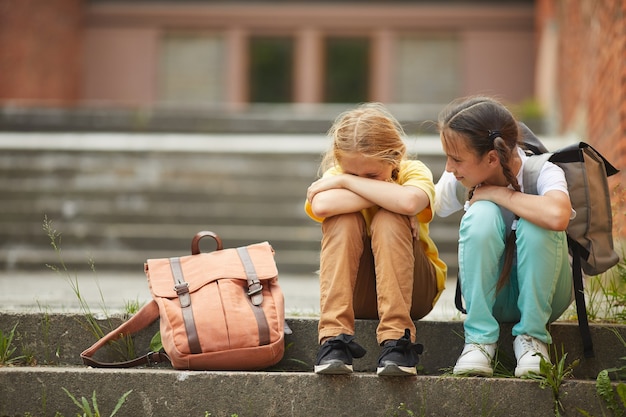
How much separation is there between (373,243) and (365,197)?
0.16 meters

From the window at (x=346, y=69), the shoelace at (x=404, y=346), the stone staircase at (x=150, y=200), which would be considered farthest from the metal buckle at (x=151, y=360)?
the window at (x=346, y=69)

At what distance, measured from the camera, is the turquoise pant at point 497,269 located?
2.49 meters

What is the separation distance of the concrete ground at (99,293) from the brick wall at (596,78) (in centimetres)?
129

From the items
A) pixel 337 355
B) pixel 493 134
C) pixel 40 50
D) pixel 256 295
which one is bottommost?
pixel 337 355

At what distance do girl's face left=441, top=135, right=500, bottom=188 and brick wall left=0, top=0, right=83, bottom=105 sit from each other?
998 cm

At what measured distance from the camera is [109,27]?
12.8 m

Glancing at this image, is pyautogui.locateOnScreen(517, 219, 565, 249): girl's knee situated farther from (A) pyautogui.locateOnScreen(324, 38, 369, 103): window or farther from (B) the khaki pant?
(A) pyautogui.locateOnScreen(324, 38, 369, 103): window

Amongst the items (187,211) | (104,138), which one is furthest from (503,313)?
(104,138)

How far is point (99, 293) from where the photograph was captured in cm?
434

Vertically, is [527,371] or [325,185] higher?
[325,185]

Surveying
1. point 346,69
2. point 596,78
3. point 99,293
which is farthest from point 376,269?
point 346,69

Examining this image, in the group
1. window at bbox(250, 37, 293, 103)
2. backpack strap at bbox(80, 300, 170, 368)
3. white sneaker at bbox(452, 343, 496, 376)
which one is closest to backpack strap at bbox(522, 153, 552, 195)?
white sneaker at bbox(452, 343, 496, 376)

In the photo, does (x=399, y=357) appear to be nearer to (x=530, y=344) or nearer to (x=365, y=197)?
(x=530, y=344)

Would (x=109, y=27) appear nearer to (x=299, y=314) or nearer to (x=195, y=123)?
(x=195, y=123)
